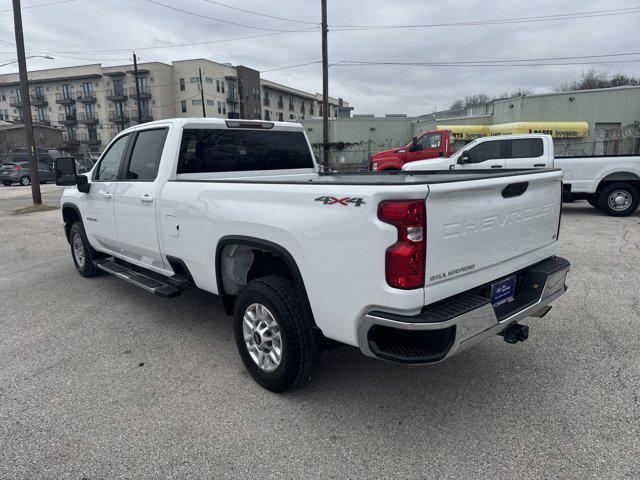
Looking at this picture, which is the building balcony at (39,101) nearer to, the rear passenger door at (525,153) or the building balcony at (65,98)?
the building balcony at (65,98)

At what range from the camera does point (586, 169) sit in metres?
10.3

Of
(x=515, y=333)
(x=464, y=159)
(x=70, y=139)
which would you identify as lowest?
(x=515, y=333)

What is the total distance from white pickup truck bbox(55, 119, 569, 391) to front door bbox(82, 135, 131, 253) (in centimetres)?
47

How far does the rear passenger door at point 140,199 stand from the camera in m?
4.25

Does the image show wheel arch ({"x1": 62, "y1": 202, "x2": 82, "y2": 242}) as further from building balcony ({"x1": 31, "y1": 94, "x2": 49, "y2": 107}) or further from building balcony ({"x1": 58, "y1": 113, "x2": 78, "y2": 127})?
building balcony ({"x1": 31, "y1": 94, "x2": 49, "y2": 107})

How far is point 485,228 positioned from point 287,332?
141 cm

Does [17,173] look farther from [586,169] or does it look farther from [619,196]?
[619,196]

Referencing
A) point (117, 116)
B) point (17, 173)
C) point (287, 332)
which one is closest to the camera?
point (287, 332)

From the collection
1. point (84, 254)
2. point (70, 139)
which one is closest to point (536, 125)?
point (84, 254)

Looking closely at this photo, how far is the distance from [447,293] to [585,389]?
1.54 meters

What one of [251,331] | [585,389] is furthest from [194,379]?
[585,389]

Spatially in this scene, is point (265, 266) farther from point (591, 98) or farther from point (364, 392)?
point (591, 98)

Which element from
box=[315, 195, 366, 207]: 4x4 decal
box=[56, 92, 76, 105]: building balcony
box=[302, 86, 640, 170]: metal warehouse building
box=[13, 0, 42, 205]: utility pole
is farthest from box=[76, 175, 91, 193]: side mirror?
box=[56, 92, 76, 105]: building balcony

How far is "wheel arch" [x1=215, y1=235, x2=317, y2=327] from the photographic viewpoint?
9.30 ft
